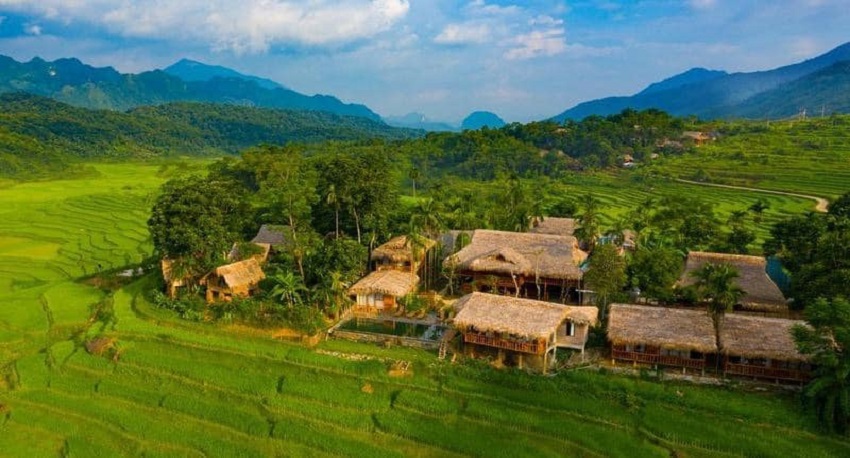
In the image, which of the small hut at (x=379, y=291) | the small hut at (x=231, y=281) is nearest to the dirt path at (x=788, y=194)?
the small hut at (x=379, y=291)

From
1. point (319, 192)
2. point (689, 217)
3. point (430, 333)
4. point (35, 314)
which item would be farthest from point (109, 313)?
point (689, 217)

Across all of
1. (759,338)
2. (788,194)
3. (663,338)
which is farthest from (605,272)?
(788,194)

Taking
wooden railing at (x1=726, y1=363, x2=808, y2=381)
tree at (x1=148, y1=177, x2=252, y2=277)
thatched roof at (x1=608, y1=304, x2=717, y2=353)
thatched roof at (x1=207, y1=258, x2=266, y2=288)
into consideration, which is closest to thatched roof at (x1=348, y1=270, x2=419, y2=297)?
thatched roof at (x1=207, y1=258, x2=266, y2=288)

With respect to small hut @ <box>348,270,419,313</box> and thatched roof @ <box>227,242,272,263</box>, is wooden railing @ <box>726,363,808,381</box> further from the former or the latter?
thatched roof @ <box>227,242,272,263</box>

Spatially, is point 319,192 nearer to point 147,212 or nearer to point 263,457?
point 263,457

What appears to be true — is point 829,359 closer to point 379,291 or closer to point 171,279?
point 379,291

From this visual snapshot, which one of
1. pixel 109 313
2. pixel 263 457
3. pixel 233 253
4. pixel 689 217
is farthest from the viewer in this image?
pixel 689 217
